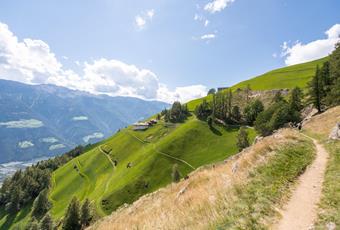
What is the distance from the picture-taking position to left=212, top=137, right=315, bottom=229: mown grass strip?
909 cm

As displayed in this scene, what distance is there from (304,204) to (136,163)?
112 m

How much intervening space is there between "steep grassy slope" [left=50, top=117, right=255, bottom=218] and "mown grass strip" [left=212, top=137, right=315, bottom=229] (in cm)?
8404

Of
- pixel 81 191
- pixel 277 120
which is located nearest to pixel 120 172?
pixel 81 191

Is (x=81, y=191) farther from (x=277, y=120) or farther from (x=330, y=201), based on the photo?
(x=330, y=201)

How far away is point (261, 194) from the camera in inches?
450

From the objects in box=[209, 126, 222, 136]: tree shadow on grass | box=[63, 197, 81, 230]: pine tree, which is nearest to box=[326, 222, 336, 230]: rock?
box=[63, 197, 81, 230]: pine tree

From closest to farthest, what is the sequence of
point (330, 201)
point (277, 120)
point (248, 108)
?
point (330, 201) → point (277, 120) → point (248, 108)

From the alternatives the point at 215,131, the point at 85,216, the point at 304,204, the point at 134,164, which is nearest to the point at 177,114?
the point at 215,131

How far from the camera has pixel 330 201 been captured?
11070mm

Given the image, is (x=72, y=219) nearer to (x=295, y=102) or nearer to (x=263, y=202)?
(x=263, y=202)

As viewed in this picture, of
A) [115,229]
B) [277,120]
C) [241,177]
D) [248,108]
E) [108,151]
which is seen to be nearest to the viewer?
[115,229]

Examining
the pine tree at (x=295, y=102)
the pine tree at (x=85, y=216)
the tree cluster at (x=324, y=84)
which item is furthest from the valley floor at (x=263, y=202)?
the pine tree at (x=295, y=102)

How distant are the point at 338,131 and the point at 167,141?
4137 inches

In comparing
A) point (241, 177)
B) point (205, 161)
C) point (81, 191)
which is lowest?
point (81, 191)
